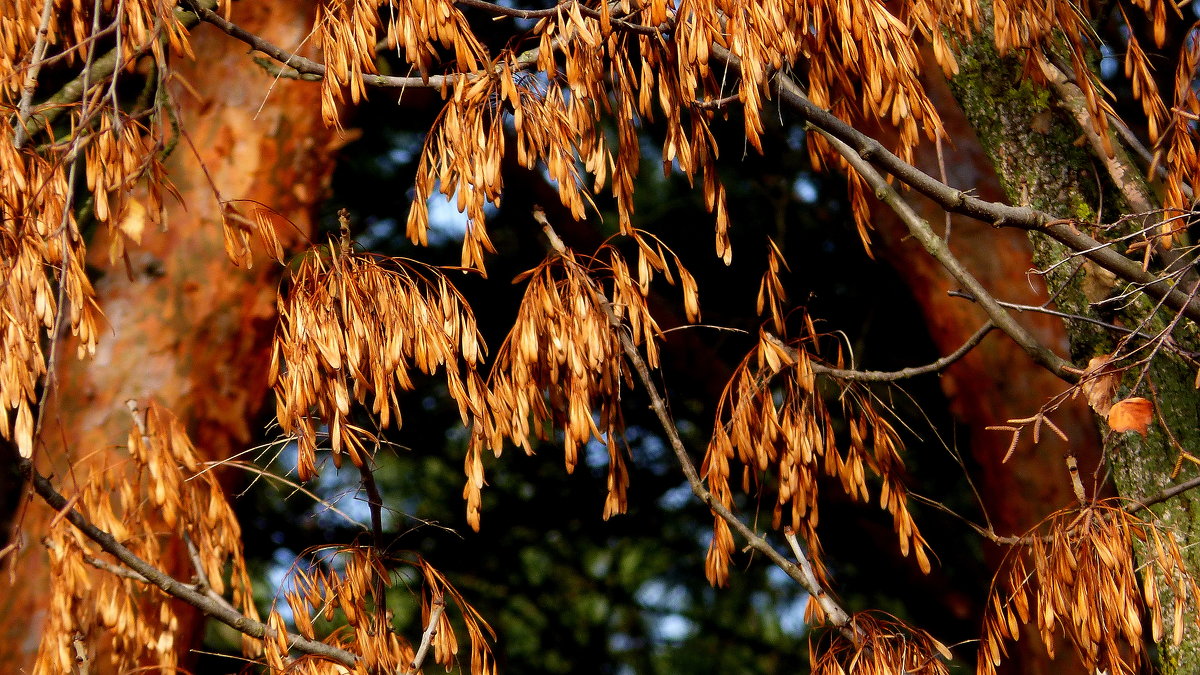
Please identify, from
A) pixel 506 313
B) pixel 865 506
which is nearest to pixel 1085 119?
pixel 865 506

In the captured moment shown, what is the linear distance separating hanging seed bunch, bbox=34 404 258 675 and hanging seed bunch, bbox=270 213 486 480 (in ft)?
1.09

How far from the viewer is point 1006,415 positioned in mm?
2357

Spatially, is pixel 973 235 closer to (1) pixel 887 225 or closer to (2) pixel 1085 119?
(1) pixel 887 225

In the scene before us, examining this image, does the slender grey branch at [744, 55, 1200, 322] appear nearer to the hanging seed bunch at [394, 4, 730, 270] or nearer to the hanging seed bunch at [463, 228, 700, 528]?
the hanging seed bunch at [394, 4, 730, 270]

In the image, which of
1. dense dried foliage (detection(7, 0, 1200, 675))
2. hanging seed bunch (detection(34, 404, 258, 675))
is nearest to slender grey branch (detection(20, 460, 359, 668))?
dense dried foliage (detection(7, 0, 1200, 675))

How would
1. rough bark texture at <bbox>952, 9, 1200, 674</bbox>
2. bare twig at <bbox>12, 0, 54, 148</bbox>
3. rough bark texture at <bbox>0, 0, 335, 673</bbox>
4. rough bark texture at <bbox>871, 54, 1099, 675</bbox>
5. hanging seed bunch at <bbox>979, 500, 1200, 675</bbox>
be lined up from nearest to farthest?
hanging seed bunch at <bbox>979, 500, 1200, 675</bbox> < bare twig at <bbox>12, 0, 54, 148</bbox> < rough bark texture at <bbox>952, 9, 1200, 674</bbox> < rough bark texture at <bbox>0, 0, 335, 673</bbox> < rough bark texture at <bbox>871, 54, 1099, 675</bbox>

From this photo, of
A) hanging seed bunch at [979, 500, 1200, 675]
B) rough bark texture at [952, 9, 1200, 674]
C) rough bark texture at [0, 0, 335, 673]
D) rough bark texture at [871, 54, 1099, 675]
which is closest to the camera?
hanging seed bunch at [979, 500, 1200, 675]

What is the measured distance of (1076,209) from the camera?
1.53m

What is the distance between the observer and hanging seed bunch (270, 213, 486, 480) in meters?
1.20

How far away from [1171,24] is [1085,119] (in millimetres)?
1425

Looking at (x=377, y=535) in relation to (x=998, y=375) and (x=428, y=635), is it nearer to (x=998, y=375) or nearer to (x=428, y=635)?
(x=428, y=635)

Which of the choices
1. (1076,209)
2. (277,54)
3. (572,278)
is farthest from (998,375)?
(277,54)

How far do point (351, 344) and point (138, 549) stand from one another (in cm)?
74

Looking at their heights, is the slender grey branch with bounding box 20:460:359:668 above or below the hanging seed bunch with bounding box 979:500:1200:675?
above
